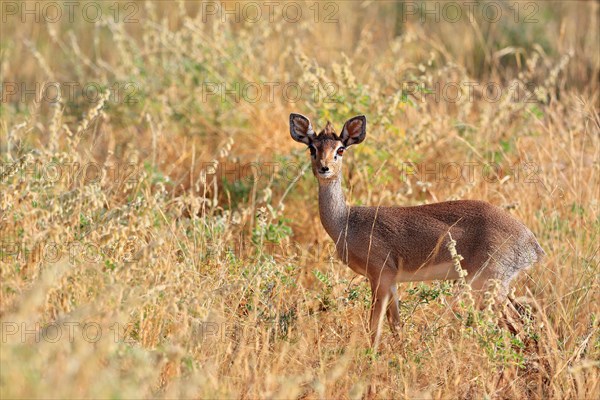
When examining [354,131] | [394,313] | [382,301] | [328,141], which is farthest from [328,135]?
[394,313]

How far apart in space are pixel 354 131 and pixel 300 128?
39 centimetres

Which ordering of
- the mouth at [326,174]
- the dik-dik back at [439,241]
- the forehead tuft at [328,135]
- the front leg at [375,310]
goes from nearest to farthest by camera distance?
1. the dik-dik back at [439,241]
2. the front leg at [375,310]
3. the mouth at [326,174]
4. the forehead tuft at [328,135]

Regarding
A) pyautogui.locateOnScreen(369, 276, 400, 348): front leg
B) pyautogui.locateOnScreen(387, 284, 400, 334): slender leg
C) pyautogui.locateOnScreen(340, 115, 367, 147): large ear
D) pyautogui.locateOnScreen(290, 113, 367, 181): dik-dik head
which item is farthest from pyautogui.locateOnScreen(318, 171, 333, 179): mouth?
pyautogui.locateOnScreen(387, 284, 400, 334): slender leg

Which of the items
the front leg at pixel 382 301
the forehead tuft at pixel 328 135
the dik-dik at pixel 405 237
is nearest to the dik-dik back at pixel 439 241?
the dik-dik at pixel 405 237

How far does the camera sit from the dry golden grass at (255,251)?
485cm

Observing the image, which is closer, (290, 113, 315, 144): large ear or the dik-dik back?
the dik-dik back

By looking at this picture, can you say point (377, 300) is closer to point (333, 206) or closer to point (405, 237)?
point (405, 237)

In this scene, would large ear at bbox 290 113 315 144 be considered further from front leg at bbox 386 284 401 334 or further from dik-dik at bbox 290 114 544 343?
front leg at bbox 386 284 401 334

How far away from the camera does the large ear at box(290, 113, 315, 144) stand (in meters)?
6.61

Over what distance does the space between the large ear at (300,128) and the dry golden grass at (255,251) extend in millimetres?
492

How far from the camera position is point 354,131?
6.61m

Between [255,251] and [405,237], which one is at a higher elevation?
[405,237]

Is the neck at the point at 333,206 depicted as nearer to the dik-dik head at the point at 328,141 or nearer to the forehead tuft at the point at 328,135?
the dik-dik head at the point at 328,141

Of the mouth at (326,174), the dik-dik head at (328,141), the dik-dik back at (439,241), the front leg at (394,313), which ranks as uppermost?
the dik-dik head at (328,141)
